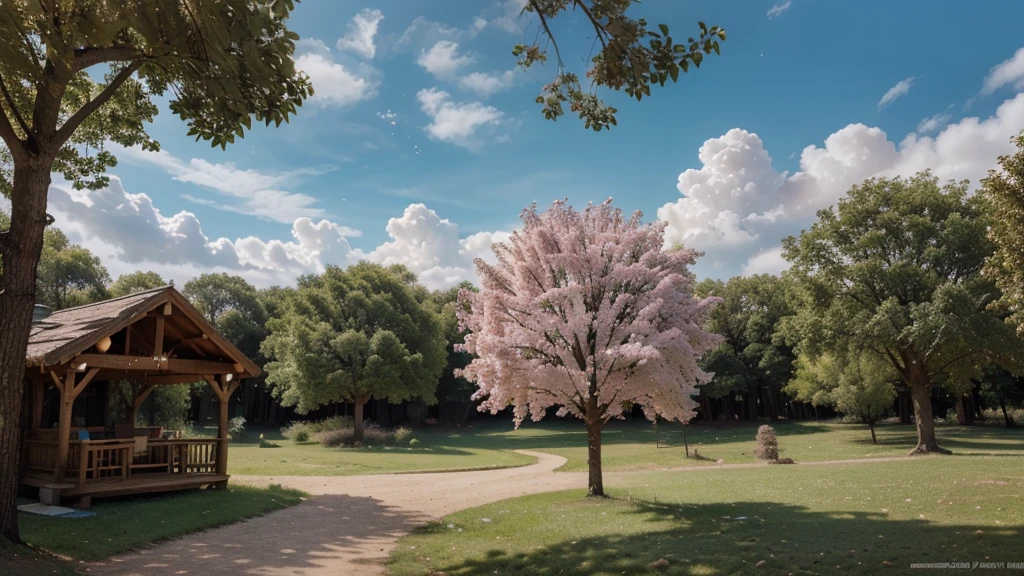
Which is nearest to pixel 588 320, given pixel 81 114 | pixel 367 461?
pixel 81 114

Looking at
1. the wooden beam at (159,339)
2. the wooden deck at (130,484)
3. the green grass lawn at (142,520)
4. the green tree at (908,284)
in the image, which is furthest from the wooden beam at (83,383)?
the green tree at (908,284)

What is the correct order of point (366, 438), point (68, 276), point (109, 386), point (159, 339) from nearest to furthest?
1. point (159, 339)
2. point (109, 386)
3. point (366, 438)
4. point (68, 276)

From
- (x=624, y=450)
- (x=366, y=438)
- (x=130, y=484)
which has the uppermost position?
(x=130, y=484)

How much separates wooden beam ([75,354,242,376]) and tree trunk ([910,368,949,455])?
1120 inches

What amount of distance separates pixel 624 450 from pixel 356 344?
17.7 meters

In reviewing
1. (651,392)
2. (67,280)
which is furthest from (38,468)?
(67,280)

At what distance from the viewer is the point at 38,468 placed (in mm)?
15086

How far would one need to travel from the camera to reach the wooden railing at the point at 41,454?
48.4ft

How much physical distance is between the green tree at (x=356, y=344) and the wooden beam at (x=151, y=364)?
21181 mm

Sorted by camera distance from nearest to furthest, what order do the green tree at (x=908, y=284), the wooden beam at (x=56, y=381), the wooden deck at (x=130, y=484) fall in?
the wooden deck at (x=130, y=484), the wooden beam at (x=56, y=381), the green tree at (x=908, y=284)

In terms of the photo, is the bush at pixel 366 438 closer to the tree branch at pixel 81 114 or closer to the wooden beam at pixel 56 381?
the wooden beam at pixel 56 381

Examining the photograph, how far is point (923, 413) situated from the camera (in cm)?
2866

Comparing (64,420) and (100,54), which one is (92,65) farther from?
(64,420)

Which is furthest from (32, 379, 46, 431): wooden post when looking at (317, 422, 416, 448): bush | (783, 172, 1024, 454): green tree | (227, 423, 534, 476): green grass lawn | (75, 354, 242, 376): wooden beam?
(783, 172, 1024, 454): green tree
